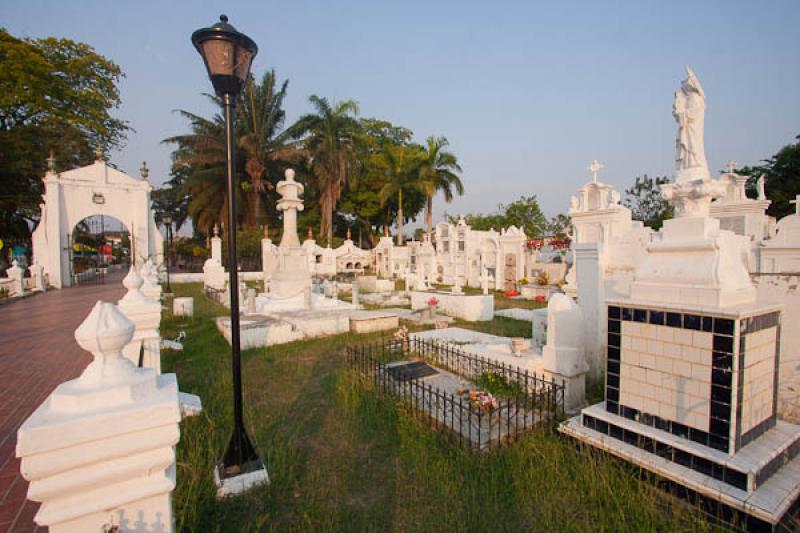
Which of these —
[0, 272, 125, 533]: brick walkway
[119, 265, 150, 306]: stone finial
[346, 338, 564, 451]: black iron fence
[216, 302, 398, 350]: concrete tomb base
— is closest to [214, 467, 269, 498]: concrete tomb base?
[0, 272, 125, 533]: brick walkway

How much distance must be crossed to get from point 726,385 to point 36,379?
811cm

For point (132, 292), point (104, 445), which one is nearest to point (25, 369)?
point (132, 292)

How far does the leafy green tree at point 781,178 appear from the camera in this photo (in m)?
27.5

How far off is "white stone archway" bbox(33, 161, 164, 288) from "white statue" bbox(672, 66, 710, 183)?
69.0 ft

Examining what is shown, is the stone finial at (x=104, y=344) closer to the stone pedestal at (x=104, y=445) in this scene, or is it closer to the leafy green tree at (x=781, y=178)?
the stone pedestal at (x=104, y=445)

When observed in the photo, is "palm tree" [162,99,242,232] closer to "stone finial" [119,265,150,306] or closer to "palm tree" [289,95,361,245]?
"palm tree" [289,95,361,245]

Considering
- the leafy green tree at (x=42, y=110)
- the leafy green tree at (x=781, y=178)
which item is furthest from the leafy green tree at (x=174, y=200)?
the leafy green tree at (x=781, y=178)

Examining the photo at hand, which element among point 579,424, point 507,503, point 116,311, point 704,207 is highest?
point 704,207

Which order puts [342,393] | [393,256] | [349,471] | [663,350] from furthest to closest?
[393,256], [342,393], [349,471], [663,350]

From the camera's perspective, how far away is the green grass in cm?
288

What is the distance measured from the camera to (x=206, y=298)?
56.0ft

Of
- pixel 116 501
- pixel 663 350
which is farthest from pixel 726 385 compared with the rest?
pixel 116 501

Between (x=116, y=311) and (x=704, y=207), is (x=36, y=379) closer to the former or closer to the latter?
(x=116, y=311)

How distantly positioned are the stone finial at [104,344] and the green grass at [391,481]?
166 cm
